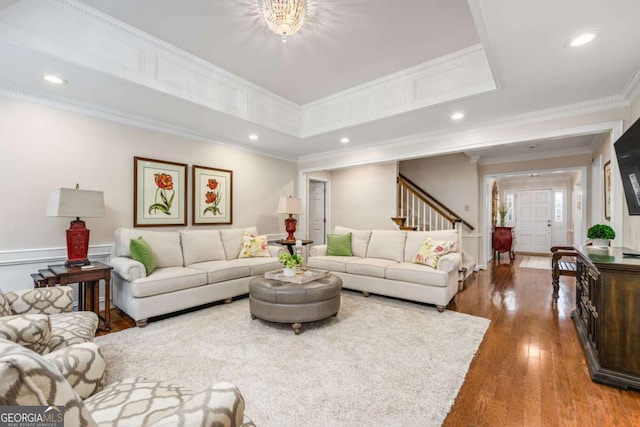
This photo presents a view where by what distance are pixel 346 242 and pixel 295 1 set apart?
340 centimetres

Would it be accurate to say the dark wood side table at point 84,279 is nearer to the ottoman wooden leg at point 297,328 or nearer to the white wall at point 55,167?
the white wall at point 55,167

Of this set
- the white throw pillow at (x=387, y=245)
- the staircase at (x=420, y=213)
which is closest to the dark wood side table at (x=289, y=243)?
the white throw pillow at (x=387, y=245)

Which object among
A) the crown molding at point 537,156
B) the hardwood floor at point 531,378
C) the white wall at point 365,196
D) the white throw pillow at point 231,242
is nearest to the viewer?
the hardwood floor at point 531,378

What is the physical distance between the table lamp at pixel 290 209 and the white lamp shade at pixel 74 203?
271 cm

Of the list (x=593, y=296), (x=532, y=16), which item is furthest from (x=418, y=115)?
(x=593, y=296)

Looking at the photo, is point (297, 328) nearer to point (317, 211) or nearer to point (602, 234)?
point (602, 234)

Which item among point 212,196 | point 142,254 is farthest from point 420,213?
point 142,254

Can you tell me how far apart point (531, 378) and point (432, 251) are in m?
1.91

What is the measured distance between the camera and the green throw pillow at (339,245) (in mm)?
4746

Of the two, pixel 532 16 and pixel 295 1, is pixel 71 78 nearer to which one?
pixel 295 1

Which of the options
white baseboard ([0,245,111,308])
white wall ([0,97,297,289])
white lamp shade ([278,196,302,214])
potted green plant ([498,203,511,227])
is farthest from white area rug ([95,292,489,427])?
potted green plant ([498,203,511,227])

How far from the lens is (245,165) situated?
514 cm

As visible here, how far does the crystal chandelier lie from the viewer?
82.4 inches

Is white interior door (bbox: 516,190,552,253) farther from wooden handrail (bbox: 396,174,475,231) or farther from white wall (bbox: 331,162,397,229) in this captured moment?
white wall (bbox: 331,162,397,229)
